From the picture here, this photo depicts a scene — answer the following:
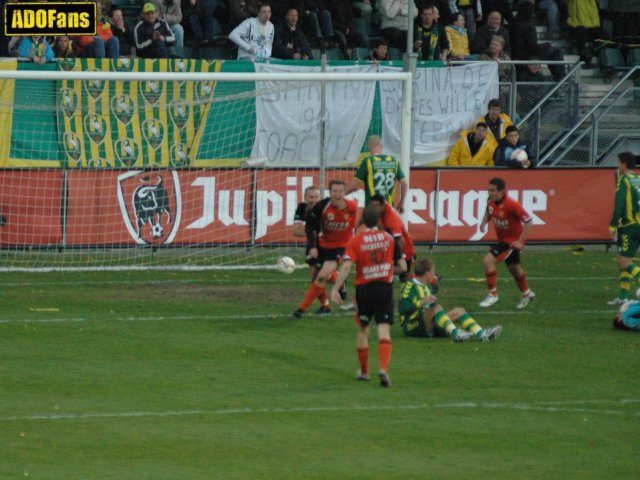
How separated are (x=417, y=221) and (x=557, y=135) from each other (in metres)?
5.77

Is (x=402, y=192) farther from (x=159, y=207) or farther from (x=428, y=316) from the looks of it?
(x=428, y=316)

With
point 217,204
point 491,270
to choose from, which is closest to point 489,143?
point 217,204

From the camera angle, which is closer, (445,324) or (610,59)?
(445,324)

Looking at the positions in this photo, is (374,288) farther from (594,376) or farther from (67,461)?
(67,461)

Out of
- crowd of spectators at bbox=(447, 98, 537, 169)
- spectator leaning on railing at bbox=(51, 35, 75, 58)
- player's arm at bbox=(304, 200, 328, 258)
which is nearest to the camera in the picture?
player's arm at bbox=(304, 200, 328, 258)

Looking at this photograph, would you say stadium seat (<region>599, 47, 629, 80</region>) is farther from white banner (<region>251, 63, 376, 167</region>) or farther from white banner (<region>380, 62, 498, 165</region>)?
white banner (<region>251, 63, 376, 167</region>)

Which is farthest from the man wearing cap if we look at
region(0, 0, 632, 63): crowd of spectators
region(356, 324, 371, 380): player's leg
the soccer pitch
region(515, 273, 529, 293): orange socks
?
region(356, 324, 371, 380): player's leg

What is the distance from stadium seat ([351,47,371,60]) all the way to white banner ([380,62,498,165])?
2.25 metres

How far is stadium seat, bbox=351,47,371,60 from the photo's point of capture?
2956cm

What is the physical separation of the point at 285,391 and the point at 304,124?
13.0 meters

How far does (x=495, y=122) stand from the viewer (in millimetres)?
27453

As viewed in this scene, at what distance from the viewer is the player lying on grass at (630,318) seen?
59.9ft

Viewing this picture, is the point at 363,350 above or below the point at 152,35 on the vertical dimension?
below

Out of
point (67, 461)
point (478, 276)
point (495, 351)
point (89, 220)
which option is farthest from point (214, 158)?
point (67, 461)
